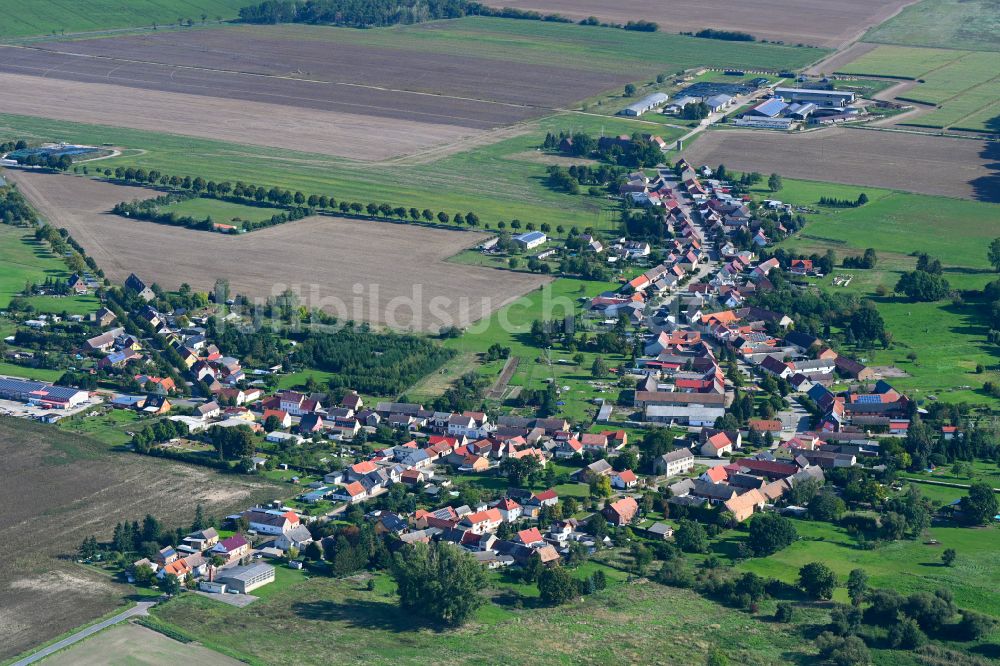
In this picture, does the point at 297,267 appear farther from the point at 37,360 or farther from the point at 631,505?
the point at 631,505

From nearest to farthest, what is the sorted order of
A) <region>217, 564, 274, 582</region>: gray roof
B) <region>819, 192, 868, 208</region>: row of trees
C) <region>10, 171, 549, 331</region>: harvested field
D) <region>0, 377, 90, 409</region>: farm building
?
<region>217, 564, 274, 582</region>: gray roof < <region>0, 377, 90, 409</region>: farm building < <region>10, 171, 549, 331</region>: harvested field < <region>819, 192, 868, 208</region>: row of trees

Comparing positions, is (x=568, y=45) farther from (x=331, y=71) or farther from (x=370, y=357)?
(x=370, y=357)

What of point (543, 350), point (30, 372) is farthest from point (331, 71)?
point (30, 372)

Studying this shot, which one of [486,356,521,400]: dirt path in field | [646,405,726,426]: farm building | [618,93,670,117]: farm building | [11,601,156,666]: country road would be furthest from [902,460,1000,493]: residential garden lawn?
[618,93,670,117]: farm building

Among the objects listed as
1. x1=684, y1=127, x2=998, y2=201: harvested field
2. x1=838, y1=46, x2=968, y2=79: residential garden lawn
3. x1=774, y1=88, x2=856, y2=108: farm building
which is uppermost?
x1=838, y1=46, x2=968, y2=79: residential garden lawn

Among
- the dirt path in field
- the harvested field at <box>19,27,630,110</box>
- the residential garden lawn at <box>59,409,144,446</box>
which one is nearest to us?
the residential garden lawn at <box>59,409,144,446</box>

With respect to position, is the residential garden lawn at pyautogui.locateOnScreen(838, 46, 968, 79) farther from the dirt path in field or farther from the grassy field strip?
the dirt path in field
